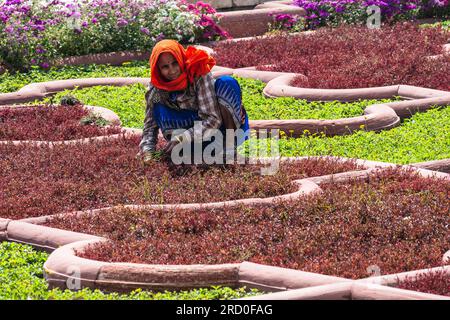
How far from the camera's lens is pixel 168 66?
9.48m

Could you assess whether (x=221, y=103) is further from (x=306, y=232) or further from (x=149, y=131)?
(x=306, y=232)

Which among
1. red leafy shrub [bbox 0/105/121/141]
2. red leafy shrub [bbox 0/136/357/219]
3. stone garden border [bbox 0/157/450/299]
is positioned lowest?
red leafy shrub [bbox 0/105/121/141]

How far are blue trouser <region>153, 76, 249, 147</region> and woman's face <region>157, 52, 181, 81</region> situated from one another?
341mm

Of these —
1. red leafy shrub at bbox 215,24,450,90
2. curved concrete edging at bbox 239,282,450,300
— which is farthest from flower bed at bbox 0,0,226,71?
curved concrete edging at bbox 239,282,450,300

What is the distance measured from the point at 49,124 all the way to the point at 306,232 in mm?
4355

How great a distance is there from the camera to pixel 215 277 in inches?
275

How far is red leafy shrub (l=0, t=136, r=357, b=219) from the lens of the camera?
8.70 metres

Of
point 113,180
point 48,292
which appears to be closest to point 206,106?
point 113,180

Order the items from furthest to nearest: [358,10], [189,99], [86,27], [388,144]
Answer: [358,10], [86,27], [388,144], [189,99]

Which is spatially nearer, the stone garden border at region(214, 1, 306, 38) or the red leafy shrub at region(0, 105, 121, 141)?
the red leafy shrub at region(0, 105, 121, 141)

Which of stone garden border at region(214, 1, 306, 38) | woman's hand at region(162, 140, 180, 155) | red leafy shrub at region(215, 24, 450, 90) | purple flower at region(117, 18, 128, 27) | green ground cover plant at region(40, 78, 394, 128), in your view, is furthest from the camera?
stone garden border at region(214, 1, 306, 38)

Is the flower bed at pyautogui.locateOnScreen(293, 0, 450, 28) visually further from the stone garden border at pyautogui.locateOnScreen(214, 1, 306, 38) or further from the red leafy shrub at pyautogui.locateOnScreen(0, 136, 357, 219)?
the red leafy shrub at pyautogui.locateOnScreen(0, 136, 357, 219)

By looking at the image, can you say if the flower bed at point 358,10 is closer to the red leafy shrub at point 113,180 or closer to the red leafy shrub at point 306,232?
the red leafy shrub at point 113,180

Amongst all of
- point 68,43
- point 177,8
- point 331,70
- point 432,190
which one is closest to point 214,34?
point 177,8
